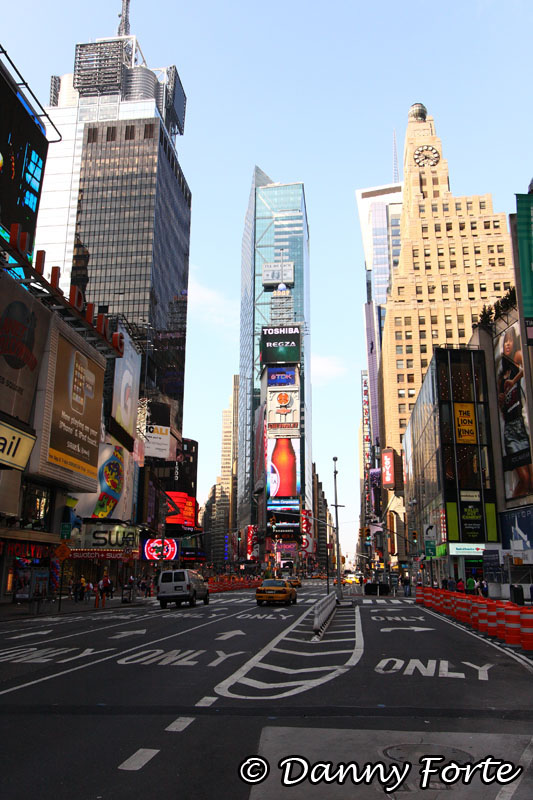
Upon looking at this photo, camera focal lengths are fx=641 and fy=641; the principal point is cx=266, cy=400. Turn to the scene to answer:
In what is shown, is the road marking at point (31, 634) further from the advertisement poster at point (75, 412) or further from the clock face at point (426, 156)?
the clock face at point (426, 156)

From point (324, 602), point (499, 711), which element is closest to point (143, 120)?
point (324, 602)

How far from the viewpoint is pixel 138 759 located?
284 inches

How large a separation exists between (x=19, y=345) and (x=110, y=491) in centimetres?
2995

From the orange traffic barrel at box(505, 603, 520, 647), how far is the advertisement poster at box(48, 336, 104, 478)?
3363 cm

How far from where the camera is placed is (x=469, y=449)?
64000 mm

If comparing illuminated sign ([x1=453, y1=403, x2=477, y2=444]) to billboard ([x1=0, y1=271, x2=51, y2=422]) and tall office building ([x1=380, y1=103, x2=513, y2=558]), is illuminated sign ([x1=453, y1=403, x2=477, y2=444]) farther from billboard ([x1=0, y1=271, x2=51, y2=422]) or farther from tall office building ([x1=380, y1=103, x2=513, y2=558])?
tall office building ([x1=380, y1=103, x2=513, y2=558])

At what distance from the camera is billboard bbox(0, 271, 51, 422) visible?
3972cm

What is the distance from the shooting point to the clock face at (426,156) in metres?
134

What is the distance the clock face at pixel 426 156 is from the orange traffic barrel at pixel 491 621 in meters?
127

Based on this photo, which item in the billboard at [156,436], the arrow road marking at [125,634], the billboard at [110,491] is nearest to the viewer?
the arrow road marking at [125,634]

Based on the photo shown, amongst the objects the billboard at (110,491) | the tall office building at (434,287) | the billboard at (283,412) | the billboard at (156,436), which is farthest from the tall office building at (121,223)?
the billboard at (110,491)

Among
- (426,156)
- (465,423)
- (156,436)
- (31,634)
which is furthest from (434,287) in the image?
(31,634)

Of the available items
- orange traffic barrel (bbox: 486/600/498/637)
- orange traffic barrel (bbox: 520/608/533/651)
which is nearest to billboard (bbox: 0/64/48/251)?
orange traffic barrel (bbox: 486/600/498/637)

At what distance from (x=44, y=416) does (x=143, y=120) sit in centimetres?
14757
